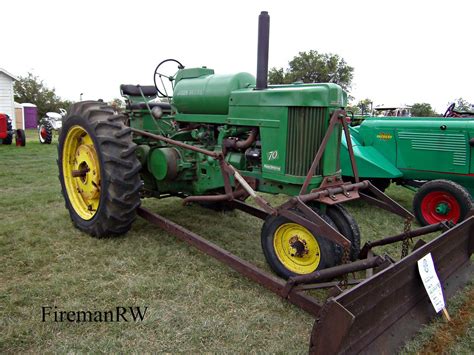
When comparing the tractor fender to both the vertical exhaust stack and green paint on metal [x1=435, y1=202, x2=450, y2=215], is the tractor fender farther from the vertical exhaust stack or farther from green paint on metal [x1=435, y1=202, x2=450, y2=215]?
the vertical exhaust stack

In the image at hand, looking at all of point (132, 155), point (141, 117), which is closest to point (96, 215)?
point (132, 155)

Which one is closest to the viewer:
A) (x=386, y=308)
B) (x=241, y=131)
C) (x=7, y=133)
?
(x=386, y=308)

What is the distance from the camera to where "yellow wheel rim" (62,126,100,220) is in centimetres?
391

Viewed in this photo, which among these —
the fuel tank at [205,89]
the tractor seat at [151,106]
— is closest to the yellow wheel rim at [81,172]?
the tractor seat at [151,106]

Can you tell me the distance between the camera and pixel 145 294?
2826 mm

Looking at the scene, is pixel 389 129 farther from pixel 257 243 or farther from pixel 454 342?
pixel 454 342

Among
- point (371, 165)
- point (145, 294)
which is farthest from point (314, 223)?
point (371, 165)

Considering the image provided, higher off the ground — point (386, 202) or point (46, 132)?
point (46, 132)

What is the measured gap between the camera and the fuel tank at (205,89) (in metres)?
3.58

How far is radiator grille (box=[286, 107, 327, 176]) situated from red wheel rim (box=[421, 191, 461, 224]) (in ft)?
7.87

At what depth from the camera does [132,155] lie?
3566 millimetres

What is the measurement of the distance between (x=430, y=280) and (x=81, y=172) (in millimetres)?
3201

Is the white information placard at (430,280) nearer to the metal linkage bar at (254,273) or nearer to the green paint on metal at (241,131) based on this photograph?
the metal linkage bar at (254,273)

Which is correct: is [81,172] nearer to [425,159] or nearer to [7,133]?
[425,159]
